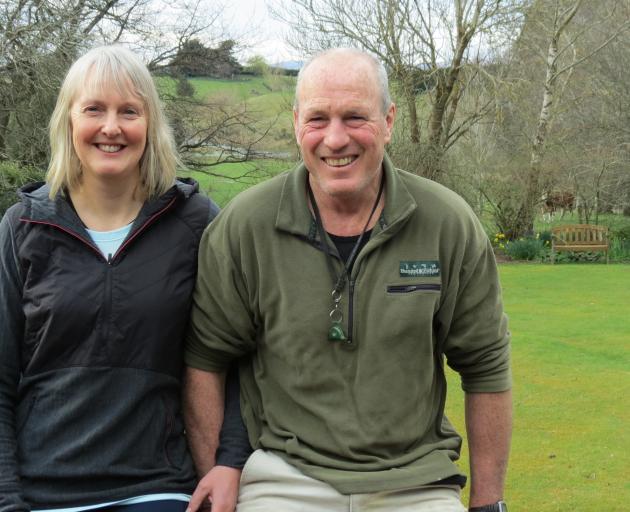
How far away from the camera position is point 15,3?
11.1 metres

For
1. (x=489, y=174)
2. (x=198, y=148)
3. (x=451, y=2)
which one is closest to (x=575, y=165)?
(x=489, y=174)

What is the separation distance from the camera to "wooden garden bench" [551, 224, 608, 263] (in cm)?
1894

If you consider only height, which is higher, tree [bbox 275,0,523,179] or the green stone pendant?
tree [bbox 275,0,523,179]

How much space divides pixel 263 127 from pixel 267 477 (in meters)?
16.8

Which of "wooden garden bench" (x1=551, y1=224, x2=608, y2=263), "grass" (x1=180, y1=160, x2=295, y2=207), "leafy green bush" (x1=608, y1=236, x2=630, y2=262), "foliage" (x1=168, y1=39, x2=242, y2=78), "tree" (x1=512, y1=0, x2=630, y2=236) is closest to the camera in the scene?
"foliage" (x1=168, y1=39, x2=242, y2=78)

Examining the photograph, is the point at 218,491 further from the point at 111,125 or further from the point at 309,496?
the point at 111,125

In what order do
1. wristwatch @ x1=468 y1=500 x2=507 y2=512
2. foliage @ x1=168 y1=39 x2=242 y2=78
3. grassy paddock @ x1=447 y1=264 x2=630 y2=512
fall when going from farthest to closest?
foliage @ x1=168 y1=39 x2=242 y2=78 < grassy paddock @ x1=447 y1=264 x2=630 y2=512 < wristwatch @ x1=468 y1=500 x2=507 y2=512

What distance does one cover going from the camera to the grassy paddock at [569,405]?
15.3 ft

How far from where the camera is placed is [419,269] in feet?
8.10

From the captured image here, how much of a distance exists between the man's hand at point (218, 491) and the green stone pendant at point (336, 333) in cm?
52

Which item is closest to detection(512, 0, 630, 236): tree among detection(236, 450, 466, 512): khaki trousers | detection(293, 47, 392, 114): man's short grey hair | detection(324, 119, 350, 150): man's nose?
detection(293, 47, 392, 114): man's short grey hair

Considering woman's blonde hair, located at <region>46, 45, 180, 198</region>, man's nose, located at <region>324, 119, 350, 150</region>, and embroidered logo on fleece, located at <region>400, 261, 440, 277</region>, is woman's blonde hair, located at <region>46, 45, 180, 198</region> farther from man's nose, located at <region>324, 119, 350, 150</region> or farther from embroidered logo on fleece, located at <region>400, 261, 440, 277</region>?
embroidered logo on fleece, located at <region>400, 261, 440, 277</region>

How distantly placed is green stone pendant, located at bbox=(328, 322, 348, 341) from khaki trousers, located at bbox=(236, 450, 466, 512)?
398 mm

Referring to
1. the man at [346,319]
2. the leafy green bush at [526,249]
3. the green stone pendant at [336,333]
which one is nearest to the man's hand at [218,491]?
the man at [346,319]
